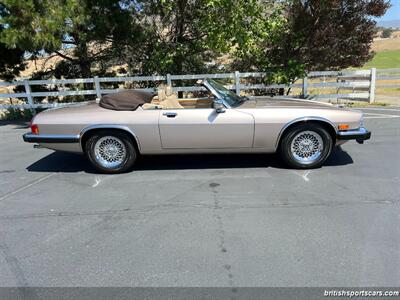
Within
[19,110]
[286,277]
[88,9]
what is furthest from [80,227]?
[19,110]

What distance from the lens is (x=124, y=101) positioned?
556 centimetres

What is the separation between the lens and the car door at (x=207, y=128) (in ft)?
17.2

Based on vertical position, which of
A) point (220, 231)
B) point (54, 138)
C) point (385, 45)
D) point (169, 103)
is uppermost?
point (385, 45)

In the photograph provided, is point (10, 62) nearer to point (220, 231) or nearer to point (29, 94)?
point (29, 94)

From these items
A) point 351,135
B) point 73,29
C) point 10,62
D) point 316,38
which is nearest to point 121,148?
point 351,135

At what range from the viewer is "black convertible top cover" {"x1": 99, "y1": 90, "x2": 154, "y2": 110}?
5.49 meters

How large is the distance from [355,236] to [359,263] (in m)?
0.47

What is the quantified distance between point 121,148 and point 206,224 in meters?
2.26

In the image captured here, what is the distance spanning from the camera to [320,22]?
11922mm

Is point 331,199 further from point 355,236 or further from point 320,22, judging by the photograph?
point 320,22

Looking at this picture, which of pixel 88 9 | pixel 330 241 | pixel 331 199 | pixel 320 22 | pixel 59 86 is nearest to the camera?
pixel 330 241

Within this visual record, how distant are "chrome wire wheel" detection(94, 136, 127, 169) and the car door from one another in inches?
27.7

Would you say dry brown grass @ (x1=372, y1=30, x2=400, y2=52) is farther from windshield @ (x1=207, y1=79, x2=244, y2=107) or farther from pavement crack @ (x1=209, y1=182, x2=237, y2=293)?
pavement crack @ (x1=209, y1=182, x2=237, y2=293)

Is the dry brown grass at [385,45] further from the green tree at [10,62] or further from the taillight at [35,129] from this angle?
the taillight at [35,129]
